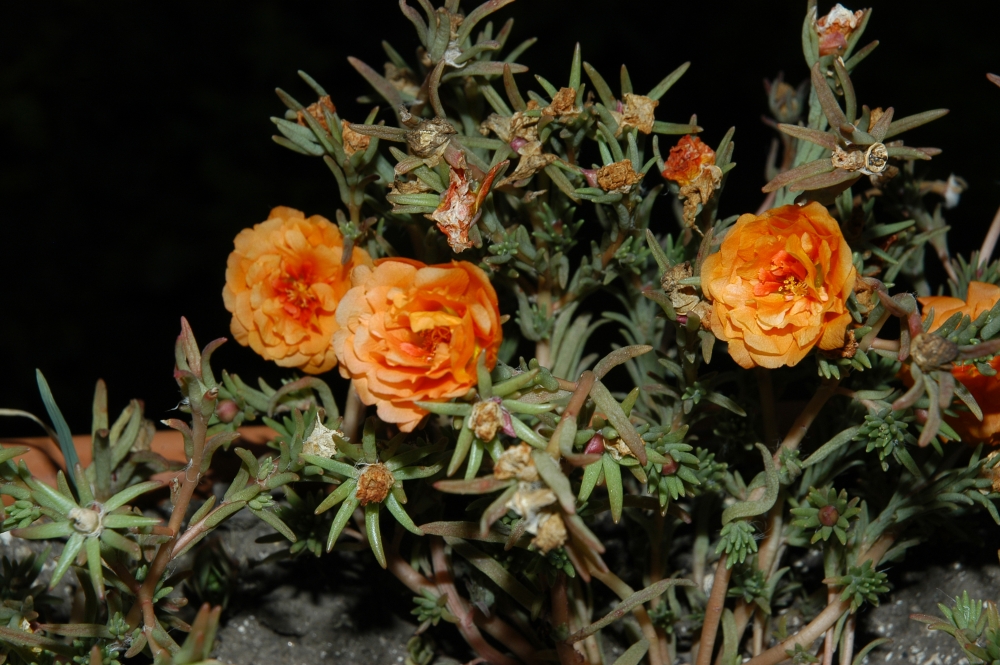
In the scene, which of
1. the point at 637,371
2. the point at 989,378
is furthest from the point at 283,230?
the point at 989,378

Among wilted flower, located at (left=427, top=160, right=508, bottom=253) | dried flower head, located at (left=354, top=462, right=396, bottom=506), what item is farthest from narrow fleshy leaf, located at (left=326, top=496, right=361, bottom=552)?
wilted flower, located at (left=427, top=160, right=508, bottom=253)

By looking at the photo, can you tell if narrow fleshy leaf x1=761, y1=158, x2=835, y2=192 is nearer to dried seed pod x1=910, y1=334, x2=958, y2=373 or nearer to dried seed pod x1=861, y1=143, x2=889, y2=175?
dried seed pod x1=861, y1=143, x2=889, y2=175

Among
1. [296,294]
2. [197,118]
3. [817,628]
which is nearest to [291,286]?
[296,294]

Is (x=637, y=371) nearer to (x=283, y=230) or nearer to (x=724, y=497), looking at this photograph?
(x=724, y=497)

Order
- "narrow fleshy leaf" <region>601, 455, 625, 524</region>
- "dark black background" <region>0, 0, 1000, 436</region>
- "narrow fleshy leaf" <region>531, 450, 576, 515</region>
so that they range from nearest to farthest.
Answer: "narrow fleshy leaf" <region>531, 450, 576, 515</region>, "narrow fleshy leaf" <region>601, 455, 625, 524</region>, "dark black background" <region>0, 0, 1000, 436</region>

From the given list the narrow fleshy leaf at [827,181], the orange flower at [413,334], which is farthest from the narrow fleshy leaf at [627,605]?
the narrow fleshy leaf at [827,181]

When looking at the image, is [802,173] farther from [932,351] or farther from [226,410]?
[226,410]

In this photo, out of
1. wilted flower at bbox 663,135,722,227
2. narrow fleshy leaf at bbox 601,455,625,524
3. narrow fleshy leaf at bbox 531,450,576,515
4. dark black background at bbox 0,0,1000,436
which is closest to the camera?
narrow fleshy leaf at bbox 531,450,576,515
